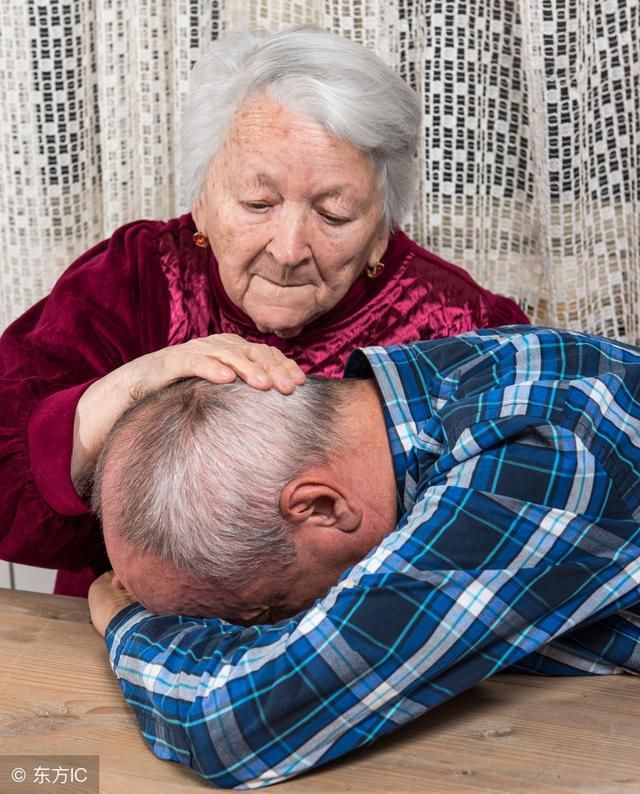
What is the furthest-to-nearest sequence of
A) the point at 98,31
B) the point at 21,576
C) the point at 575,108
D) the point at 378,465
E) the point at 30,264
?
the point at 21,576
the point at 30,264
the point at 98,31
the point at 575,108
the point at 378,465

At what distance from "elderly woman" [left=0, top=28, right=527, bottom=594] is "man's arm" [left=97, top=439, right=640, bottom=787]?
0.33 metres

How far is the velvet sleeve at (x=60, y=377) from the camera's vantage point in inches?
58.5

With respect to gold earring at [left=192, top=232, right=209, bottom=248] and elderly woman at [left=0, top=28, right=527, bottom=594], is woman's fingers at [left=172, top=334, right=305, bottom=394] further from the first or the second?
gold earring at [left=192, top=232, right=209, bottom=248]


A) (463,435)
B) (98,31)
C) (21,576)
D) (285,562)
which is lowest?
(21,576)

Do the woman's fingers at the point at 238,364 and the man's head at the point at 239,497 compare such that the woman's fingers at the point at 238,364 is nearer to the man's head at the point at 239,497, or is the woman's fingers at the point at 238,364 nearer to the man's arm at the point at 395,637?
the man's head at the point at 239,497

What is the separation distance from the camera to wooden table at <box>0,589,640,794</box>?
109cm

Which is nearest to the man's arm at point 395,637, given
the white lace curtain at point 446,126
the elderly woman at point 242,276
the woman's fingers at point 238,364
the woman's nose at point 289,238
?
the woman's fingers at point 238,364

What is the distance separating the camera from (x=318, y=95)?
152 centimetres

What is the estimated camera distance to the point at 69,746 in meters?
1.17

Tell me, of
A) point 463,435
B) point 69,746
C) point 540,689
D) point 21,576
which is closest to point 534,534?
point 463,435

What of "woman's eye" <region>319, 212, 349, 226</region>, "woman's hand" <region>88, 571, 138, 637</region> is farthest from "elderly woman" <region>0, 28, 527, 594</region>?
"woman's hand" <region>88, 571, 138, 637</region>

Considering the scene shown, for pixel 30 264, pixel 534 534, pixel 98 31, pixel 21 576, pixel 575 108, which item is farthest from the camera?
pixel 21 576

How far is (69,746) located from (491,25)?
138 centimetres

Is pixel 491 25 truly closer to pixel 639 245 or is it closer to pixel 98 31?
pixel 639 245
